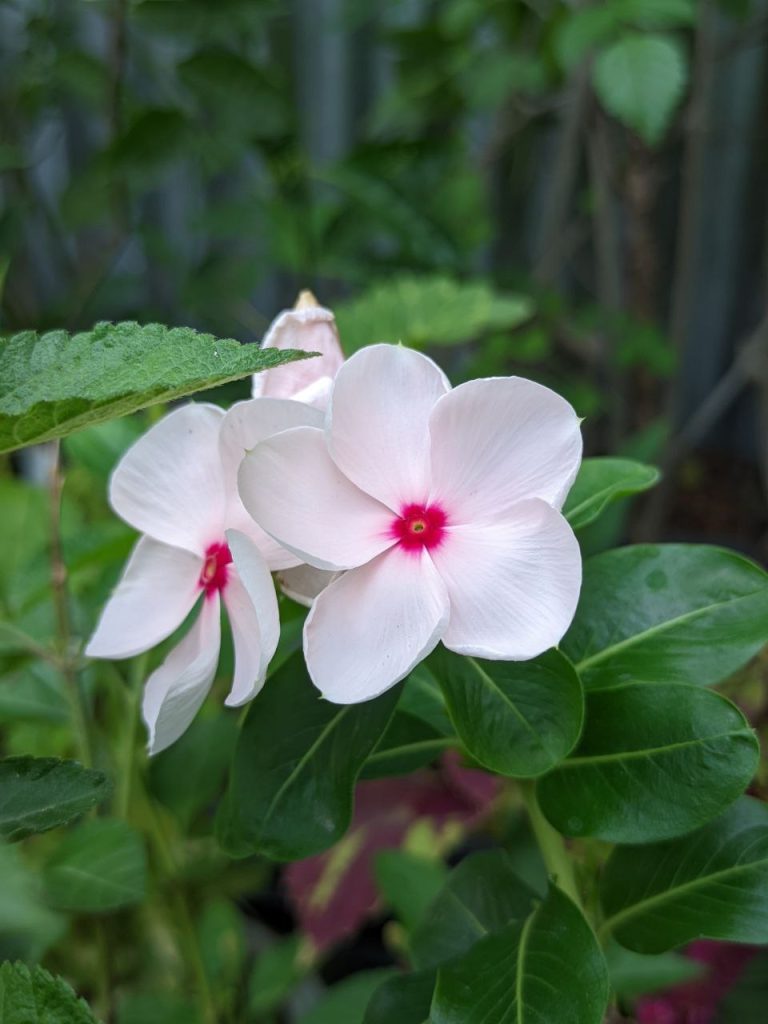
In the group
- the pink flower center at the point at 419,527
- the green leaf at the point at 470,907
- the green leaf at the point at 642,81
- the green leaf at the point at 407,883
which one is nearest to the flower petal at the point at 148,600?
the pink flower center at the point at 419,527

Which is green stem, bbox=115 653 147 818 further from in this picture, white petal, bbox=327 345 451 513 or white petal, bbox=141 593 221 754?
white petal, bbox=327 345 451 513

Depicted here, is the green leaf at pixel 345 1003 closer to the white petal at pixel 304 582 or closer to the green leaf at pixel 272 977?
the green leaf at pixel 272 977

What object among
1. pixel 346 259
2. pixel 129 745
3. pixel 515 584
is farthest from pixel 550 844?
pixel 346 259

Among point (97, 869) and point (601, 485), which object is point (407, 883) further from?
point (601, 485)

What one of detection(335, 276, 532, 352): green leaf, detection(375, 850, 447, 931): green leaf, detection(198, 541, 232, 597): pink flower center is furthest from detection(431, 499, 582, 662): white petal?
detection(335, 276, 532, 352): green leaf

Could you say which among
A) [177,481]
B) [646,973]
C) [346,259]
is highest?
[177,481]

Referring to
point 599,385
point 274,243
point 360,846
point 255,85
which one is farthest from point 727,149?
point 360,846
